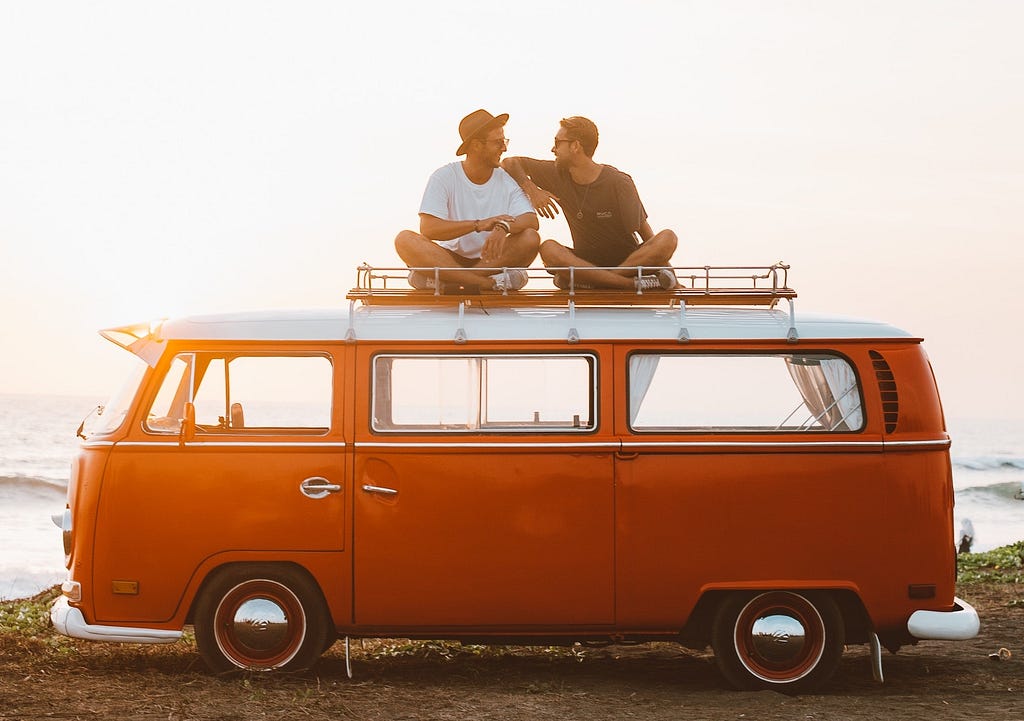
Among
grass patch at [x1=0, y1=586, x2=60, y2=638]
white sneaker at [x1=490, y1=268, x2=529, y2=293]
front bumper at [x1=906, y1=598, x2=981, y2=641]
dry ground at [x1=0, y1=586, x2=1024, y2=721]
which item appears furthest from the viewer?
grass patch at [x1=0, y1=586, x2=60, y2=638]

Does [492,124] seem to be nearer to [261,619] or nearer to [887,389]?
[887,389]

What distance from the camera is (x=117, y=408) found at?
8.30 m

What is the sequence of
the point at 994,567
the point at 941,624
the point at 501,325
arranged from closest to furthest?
the point at 941,624 → the point at 501,325 → the point at 994,567

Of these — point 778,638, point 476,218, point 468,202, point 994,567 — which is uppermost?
point 468,202

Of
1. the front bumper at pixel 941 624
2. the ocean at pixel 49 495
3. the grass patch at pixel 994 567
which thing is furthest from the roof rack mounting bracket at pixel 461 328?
the grass patch at pixel 994 567

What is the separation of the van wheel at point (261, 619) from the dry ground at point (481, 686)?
0.53 feet

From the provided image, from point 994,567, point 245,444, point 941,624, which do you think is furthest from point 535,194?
point 994,567

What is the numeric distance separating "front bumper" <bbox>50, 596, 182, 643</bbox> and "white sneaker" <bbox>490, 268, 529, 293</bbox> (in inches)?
120

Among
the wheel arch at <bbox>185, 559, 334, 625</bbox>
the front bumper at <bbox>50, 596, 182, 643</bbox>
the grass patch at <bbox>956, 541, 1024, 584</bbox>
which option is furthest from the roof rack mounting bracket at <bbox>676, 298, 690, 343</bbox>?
the grass patch at <bbox>956, 541, 1024, 584</bbox>

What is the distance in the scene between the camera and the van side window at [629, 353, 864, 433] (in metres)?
8.09

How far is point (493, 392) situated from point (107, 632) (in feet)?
9.51

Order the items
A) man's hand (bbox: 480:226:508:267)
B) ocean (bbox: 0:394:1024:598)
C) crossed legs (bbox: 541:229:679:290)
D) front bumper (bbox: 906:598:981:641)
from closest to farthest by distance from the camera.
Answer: front bumper (bbox: 906:598:981:641)
crossed legs (bbox: 541:229:679:290)
man's hand (bbox: 480:226:508:267)
ocean (bbox: 0:394:1024:598)

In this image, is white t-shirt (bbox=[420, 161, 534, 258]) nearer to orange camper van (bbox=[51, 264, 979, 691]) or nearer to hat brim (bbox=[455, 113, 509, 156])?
hat brim (bbox=[455, 113, 509, 156])

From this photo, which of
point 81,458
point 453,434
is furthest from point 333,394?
point 81,458
